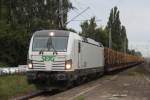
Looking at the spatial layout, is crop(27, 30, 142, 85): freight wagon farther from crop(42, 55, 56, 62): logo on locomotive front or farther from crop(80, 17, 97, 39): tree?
crop(80, 17, 97, 39): tree

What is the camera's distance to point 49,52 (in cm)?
2594

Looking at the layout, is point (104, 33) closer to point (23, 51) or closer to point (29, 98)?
point (23, 51)

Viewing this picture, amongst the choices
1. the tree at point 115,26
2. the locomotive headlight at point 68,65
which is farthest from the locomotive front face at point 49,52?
the tree at point 115,26

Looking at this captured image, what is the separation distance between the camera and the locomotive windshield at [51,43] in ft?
85.7

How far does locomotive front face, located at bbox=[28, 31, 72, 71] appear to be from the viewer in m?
25.6

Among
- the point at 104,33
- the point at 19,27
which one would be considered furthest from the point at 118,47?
the point at 19,27

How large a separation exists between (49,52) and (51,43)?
576mm

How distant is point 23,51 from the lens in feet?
224

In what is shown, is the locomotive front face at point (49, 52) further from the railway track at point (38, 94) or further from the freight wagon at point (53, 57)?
the railway track at point (38, 94)

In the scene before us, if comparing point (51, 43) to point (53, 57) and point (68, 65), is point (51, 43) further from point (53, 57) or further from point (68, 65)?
point (68, 65)

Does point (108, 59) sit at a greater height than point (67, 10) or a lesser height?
lesser

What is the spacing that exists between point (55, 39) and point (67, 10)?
4850 centimetres

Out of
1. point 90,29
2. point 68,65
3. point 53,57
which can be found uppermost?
point 90,29

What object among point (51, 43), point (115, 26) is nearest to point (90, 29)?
point (115, 26)
